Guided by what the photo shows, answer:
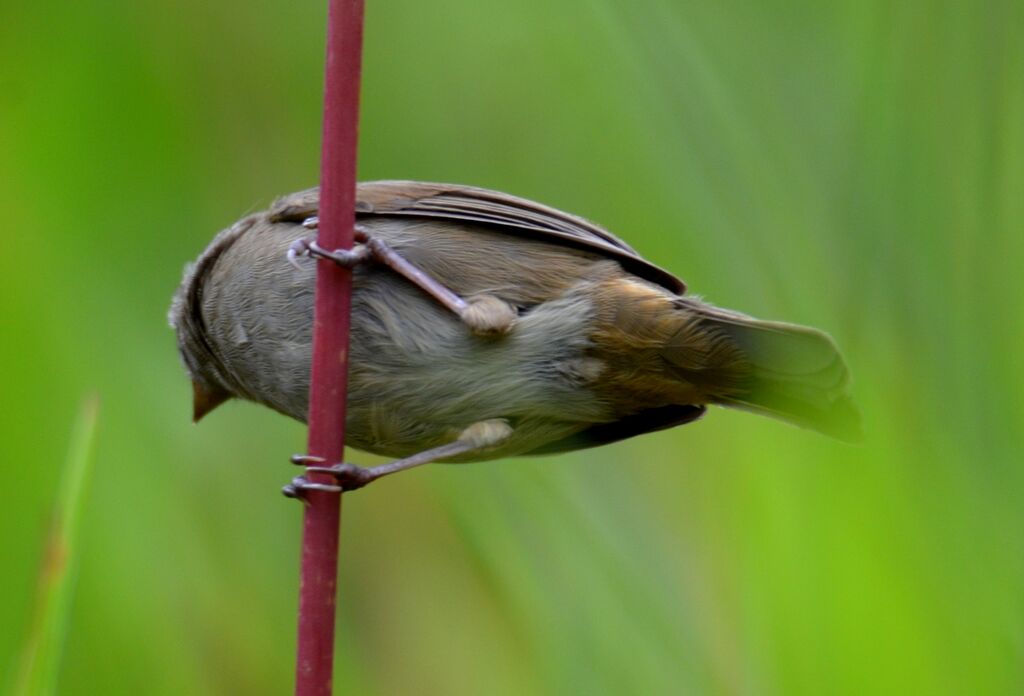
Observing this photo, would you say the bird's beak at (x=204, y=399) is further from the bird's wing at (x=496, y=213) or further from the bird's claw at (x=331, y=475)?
the bird's claw at (x=331, y=475)

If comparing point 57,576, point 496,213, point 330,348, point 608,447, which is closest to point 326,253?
point 330,348

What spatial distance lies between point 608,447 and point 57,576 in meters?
1.11

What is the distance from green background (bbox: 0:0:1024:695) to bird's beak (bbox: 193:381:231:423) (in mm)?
34

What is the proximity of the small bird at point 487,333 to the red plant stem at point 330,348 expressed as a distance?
64cm

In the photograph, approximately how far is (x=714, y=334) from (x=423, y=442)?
26.6 inches

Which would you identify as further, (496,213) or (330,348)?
(496,213)

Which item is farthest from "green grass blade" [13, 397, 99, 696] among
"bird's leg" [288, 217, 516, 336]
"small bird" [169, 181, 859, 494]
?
"bird's leg" [288, 217, 516, 336]

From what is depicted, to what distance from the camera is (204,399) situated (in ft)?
10.3

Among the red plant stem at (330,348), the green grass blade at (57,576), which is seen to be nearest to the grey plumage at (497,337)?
the red plant stem at (330,348)

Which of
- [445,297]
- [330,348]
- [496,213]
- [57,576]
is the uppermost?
[496,213]

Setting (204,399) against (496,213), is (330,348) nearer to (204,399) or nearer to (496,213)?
(496,213)

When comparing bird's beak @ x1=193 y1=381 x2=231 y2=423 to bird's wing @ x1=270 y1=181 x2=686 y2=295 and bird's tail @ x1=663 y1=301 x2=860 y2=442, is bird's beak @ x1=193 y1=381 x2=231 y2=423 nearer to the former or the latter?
bird's wing @ x1=270 y1=181 x2=686 y2=295

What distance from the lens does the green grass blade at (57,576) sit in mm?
1357

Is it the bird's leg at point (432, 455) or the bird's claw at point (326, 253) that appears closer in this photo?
the bird's claw at point (326, 253)
